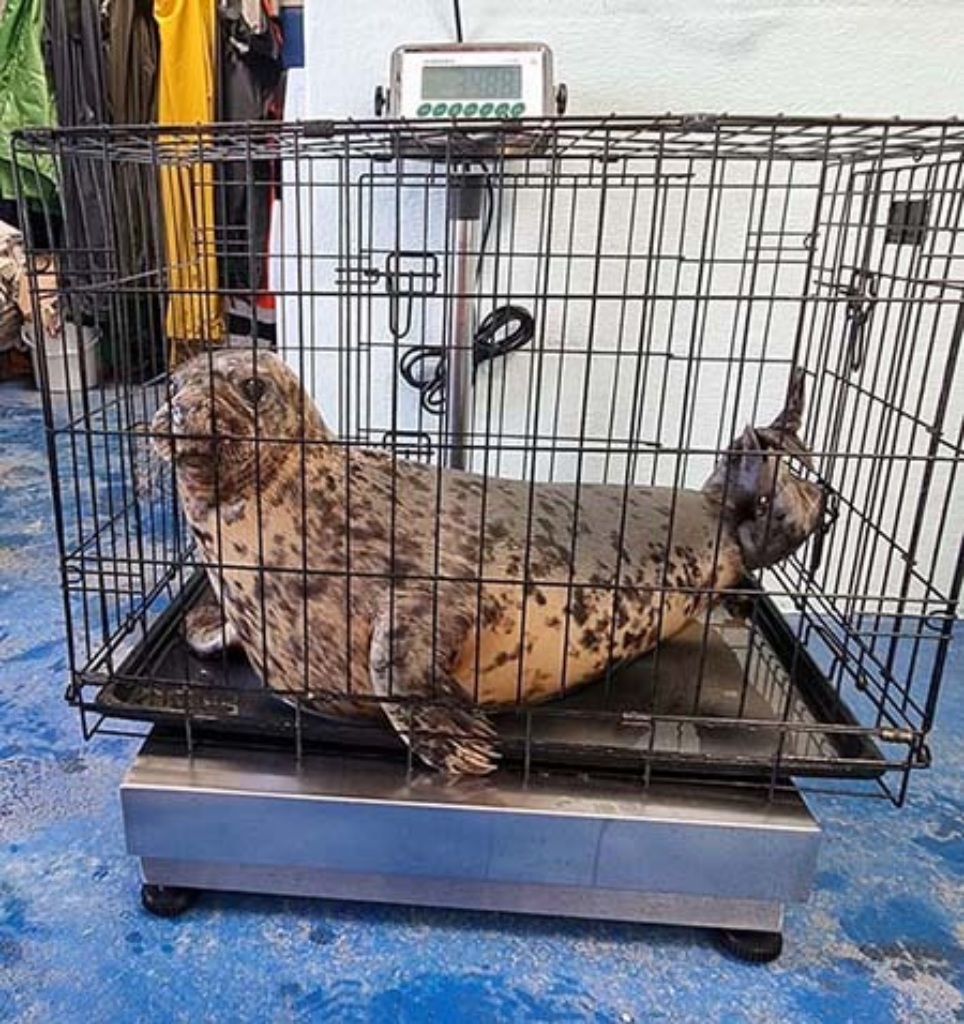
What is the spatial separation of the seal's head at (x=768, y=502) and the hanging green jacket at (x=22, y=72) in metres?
2.71

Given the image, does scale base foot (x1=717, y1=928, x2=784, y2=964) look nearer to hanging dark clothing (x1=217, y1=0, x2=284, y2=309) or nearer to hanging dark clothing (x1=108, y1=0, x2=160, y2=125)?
hanging dark clothing (x1=217, y1=0, x2=284, y2=309)

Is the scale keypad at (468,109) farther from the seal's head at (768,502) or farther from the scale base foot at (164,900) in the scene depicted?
the scale base foot at (164,900)

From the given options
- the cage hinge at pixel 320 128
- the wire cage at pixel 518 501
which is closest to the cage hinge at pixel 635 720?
the wire cage at pixel 518 501

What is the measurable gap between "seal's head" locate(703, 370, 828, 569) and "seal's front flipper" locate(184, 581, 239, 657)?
675mm

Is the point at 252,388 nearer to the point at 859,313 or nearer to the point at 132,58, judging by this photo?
the point at 859,313

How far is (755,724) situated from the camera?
1010mm

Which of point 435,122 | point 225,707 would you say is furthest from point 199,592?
point 435,122

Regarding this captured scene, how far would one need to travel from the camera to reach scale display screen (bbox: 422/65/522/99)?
137 cm

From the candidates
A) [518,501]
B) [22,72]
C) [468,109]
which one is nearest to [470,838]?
[518,501]

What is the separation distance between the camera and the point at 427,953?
1.00 metres

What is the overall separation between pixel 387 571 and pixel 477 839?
31 centimetres

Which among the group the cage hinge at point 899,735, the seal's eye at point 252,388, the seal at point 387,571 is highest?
the seal's eye at point 252,388

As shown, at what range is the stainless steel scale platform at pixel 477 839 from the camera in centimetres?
98

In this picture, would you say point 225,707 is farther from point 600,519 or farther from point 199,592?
point 600,519
